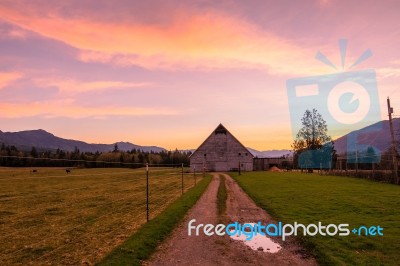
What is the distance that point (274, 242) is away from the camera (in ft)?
37.4

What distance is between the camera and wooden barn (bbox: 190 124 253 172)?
262 ft

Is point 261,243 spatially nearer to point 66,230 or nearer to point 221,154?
A: point 66,230

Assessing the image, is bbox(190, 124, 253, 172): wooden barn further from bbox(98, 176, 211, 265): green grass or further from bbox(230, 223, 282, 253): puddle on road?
bbox(230, 223, 282, 253): puddle on road

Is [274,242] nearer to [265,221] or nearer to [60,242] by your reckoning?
[265,221]

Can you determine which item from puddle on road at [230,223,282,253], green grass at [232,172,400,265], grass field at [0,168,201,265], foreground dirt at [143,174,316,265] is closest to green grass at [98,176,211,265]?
foreground dirt at [143,174,316,265]

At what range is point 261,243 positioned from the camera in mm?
11211

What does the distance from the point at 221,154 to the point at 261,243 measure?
69.1m

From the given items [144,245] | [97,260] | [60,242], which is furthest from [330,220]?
[60,242]

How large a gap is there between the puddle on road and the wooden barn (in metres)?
67.5

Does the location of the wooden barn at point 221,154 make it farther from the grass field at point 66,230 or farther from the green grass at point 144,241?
the green grass at point 144,241

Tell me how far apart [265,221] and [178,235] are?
473 centimetres

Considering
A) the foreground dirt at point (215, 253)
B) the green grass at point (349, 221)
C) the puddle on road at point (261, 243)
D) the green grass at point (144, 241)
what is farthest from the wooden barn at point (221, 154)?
the puddle on road at point (261, 243)

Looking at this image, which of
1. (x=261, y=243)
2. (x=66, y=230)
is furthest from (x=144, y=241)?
(x=66, y=230)

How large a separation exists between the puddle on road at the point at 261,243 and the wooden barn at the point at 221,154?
6749cm
